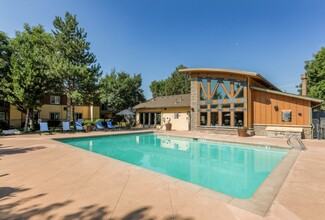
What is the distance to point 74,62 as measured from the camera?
1811 centimetres

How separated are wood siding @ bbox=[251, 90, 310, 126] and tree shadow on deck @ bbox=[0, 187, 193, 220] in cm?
1433

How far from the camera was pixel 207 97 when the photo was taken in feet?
57.5

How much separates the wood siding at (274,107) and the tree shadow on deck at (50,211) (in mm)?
14333

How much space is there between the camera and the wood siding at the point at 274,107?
43.0 ft

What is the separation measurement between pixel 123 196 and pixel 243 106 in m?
14.2

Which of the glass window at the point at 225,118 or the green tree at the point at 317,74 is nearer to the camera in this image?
the glass window at the point at 225,118

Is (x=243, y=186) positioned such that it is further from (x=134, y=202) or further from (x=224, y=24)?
(x=224, y=24)

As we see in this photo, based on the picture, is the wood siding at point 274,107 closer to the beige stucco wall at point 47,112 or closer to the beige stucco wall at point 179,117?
the beige stucco wall at point 179,117

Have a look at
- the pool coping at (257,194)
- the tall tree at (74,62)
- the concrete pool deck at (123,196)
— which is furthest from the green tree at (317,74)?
the tall tree at (74,62)

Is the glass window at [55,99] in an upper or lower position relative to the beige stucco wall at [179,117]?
upper

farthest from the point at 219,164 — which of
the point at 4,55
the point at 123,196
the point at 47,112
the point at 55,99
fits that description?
the point at 55,99

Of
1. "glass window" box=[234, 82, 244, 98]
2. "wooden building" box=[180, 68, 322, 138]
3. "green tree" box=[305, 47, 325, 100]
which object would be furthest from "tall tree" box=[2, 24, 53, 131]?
"green tree" box=[305, 47, 325, 100]

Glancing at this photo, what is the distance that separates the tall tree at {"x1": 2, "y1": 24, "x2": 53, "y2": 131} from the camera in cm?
1598

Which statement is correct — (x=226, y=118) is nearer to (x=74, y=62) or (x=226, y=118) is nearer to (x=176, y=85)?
(x=74, y=62)
